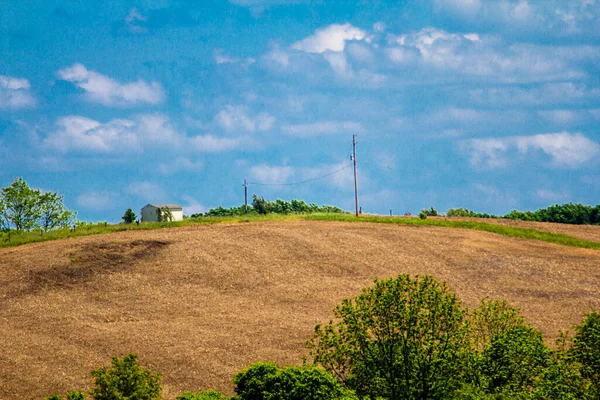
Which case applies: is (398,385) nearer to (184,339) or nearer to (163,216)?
(184,339)

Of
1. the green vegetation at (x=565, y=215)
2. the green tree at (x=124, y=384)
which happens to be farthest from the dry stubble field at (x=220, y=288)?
the green vegetation at (x=565, y=215)

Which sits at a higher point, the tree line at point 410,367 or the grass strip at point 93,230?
the grass strip at point 93,230

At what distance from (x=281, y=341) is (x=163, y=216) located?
3016 centimetres

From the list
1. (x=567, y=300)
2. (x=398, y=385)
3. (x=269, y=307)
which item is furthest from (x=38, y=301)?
(x=567, y=300)

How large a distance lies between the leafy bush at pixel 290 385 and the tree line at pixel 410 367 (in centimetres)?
2

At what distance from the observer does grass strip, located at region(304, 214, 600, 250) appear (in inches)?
1837

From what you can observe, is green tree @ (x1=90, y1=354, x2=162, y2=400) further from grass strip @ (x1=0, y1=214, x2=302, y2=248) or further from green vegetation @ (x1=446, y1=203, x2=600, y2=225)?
green vegetation @ (x1=446, y1=203, x2=600, y2=225)

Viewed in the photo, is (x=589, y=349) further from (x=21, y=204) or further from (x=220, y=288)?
(x=21, y=204)

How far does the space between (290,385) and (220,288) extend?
60.1 ft

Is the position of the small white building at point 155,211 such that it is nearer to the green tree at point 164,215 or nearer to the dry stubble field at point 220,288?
the green tree at point 164,215

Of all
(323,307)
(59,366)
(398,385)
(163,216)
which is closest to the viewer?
(398,385)

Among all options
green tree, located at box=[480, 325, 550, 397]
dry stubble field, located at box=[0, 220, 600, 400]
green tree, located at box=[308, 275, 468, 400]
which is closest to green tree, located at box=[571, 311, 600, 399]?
green tree, located at box=[480, 325, 550, 397]

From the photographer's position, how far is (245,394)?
16406mm

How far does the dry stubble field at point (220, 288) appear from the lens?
24.9 meters
